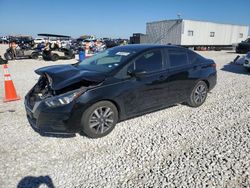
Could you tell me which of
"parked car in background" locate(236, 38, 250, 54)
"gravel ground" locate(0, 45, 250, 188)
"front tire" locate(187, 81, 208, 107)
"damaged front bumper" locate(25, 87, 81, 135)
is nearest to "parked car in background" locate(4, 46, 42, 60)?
"gravel ground" locate(0, 45, 250, 188)

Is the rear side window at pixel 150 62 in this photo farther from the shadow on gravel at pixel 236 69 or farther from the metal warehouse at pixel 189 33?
the metal warehouse at pixel 189 33

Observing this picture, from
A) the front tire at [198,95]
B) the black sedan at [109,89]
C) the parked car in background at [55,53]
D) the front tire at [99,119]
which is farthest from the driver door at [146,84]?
the parked car in background at [55,53]

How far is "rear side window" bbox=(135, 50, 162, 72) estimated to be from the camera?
3.96 m

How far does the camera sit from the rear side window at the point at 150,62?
396cm

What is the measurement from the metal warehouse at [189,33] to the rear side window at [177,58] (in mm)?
19100

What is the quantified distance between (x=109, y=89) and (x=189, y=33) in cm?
2230

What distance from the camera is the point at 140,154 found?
3166mm

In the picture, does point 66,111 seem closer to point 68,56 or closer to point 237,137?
point 237,137

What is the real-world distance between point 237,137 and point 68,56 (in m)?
14.0

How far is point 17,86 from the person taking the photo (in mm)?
7301

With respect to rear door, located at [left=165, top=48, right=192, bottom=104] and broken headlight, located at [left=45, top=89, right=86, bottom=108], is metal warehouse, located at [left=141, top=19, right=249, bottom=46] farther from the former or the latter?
broken headlight, located at [left=45, top=89, right=86, bottom=108]

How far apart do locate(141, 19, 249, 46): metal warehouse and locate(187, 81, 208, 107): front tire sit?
18.8m

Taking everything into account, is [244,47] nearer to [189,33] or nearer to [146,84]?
[189,33]

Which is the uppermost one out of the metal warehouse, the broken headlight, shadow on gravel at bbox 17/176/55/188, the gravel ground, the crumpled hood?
the metal warehouse
